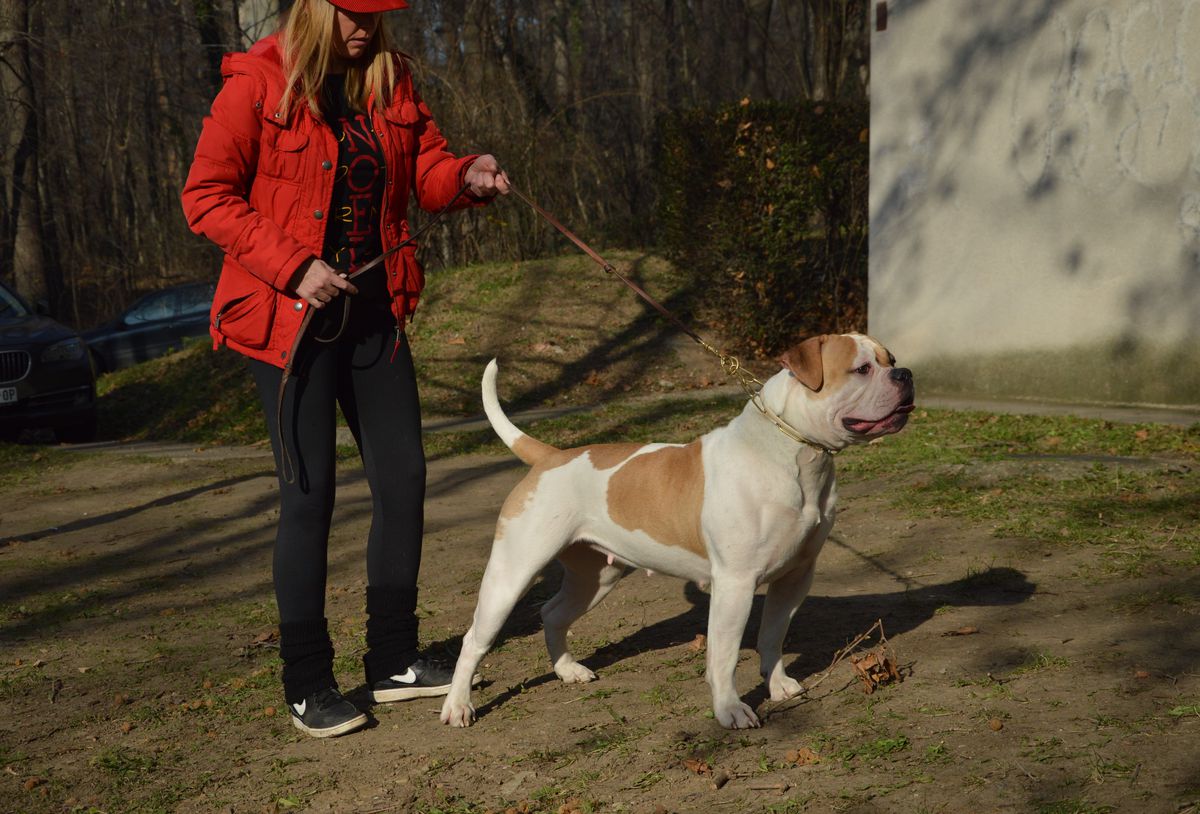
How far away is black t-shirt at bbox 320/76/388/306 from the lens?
12.5 ft

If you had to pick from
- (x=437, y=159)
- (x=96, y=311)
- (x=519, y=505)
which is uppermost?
(x=437, y=159)

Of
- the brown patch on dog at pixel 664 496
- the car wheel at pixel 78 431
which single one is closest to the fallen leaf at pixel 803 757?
the brown patch on dog at pixel 664 496

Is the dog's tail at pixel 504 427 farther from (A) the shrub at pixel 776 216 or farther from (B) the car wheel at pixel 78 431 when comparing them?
(B) the car wheel at pixel 78 431

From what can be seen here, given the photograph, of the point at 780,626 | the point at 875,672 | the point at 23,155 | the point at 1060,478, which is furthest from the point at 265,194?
the point at 23,155

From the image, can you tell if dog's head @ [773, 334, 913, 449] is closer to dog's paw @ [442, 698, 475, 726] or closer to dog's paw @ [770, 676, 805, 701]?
dog's paw @ [770, 676, 805, 701]

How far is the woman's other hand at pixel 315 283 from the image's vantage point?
3.60 meters

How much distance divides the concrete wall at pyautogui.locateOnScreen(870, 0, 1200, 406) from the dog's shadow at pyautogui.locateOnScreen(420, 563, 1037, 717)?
15.0 ft

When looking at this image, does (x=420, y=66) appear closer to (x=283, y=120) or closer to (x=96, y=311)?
(x=283, y=120)

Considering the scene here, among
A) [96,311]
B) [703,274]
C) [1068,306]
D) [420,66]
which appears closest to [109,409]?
[420,66]

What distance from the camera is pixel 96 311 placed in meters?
26.8

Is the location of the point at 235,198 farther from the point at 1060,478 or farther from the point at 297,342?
the point at 1060,478

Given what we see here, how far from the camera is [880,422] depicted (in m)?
3.42

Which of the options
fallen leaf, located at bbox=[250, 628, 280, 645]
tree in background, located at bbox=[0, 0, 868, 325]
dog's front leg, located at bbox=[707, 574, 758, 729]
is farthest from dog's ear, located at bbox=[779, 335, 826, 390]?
tree in background, located at bbox=[0, 0, 868, 325]

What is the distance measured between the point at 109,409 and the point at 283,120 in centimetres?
1101
